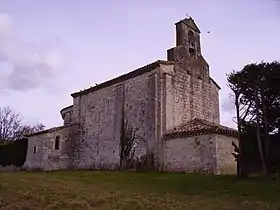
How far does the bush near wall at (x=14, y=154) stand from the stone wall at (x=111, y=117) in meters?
5.78

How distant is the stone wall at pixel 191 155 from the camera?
953 inches

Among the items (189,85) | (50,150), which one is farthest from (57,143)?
(189,85)

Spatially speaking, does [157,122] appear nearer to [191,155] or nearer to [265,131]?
[191,155]

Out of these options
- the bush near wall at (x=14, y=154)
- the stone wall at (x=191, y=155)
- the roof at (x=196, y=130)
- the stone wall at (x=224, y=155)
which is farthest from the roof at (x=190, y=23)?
the bush near wall at (x=14, y=154)

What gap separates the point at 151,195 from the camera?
1523 centimetres

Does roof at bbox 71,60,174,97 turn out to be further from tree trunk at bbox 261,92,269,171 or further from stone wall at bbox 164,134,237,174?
tree trunk at bbox 261,92,269,171

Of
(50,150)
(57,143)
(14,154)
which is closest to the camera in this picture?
(50,150)

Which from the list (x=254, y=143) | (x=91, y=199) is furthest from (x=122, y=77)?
(x=91, y=199)

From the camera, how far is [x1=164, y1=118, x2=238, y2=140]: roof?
2466 cm

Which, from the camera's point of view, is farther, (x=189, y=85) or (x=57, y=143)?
(x=57, y=143)

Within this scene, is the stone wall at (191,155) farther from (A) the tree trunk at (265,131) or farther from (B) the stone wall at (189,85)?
(A) the tree trunk at (265,131)

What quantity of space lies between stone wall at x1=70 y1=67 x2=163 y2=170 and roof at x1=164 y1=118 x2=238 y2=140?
165 centimetres

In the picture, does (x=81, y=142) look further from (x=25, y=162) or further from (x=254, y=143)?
(x=254, y=143)

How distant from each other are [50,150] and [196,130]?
14.2 metres
